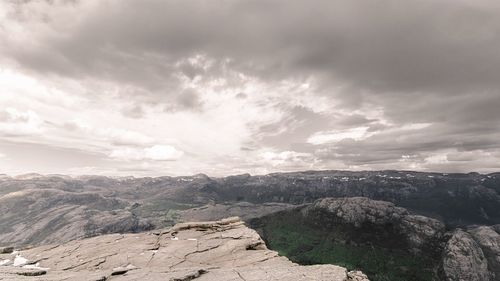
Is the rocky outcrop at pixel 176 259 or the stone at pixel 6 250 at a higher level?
the rocky outcrop at pixel 176 259

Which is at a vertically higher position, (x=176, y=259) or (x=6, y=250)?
(x=176, y=259)

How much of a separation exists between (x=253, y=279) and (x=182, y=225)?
35.9m

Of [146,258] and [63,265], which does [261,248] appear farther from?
[63,265]

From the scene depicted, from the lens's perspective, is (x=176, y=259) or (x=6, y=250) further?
(x=6, y=250)

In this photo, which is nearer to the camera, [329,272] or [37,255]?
[329,272]

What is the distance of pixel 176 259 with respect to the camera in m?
39.5

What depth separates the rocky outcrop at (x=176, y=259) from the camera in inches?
1102

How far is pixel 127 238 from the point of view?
5500 centimetres

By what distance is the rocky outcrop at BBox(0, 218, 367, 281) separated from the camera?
28.0 metres

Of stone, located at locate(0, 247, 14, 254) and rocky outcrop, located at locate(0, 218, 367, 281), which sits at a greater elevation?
rocky outcrop, located at locate(0, 218, 367, 281)

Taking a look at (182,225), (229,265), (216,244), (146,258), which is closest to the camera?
(229,265)

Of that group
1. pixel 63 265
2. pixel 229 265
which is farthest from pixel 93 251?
pixel 229 265

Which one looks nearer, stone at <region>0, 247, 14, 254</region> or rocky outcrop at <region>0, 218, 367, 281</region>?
rocky outcrop at <region>0, 218, 367, 281</region>

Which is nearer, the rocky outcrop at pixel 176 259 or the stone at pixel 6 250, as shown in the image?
the rocky outcrop at pixel 176 259
